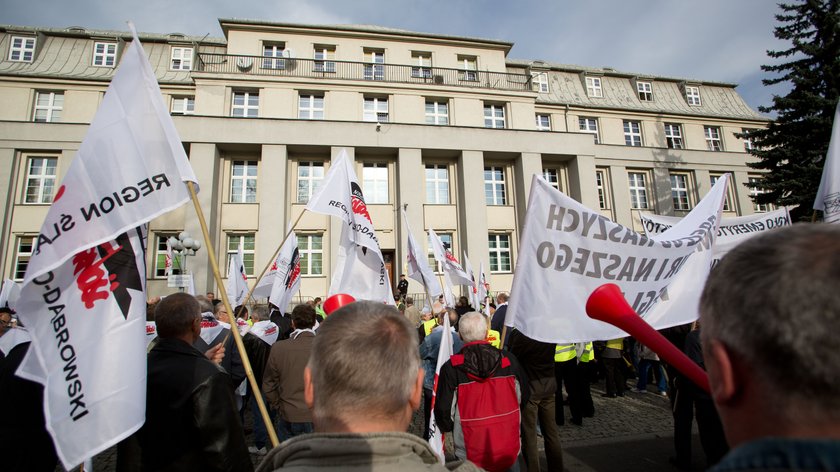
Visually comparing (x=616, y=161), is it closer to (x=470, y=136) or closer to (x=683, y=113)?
(x=683, y=113)

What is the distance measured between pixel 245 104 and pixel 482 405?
2434 centimetres

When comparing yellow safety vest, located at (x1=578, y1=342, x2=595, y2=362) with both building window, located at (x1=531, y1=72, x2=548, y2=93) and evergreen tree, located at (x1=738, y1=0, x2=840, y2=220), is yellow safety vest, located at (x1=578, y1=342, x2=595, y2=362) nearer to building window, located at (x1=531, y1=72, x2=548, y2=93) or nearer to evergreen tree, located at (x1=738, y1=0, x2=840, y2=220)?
evergreen tree, located at (x1=738, y1=0, x2=840, y2=220)

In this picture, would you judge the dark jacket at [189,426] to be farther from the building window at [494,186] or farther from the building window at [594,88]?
the building window at [594,88]

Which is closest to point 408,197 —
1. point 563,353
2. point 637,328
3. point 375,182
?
point 375,182

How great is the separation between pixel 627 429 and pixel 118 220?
23.1ft

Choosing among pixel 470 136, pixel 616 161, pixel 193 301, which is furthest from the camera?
pixel 616 161

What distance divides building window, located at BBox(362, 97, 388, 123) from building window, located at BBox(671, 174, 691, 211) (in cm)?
2008

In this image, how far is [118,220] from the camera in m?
2.35

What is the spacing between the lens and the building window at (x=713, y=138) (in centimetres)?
3190

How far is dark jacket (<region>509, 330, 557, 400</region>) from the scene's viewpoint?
4.95m

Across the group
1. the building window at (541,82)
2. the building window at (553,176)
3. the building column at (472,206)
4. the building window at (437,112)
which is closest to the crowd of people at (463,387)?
the building column at (472,206)

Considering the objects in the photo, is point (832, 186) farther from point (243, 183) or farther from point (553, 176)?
point (243, 183)

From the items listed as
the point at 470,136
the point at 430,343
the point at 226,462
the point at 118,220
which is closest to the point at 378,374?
the point at 226,462

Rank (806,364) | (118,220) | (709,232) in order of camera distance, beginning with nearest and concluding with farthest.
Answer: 1. (806,364)
2. (118,220)
3. (709,232)
